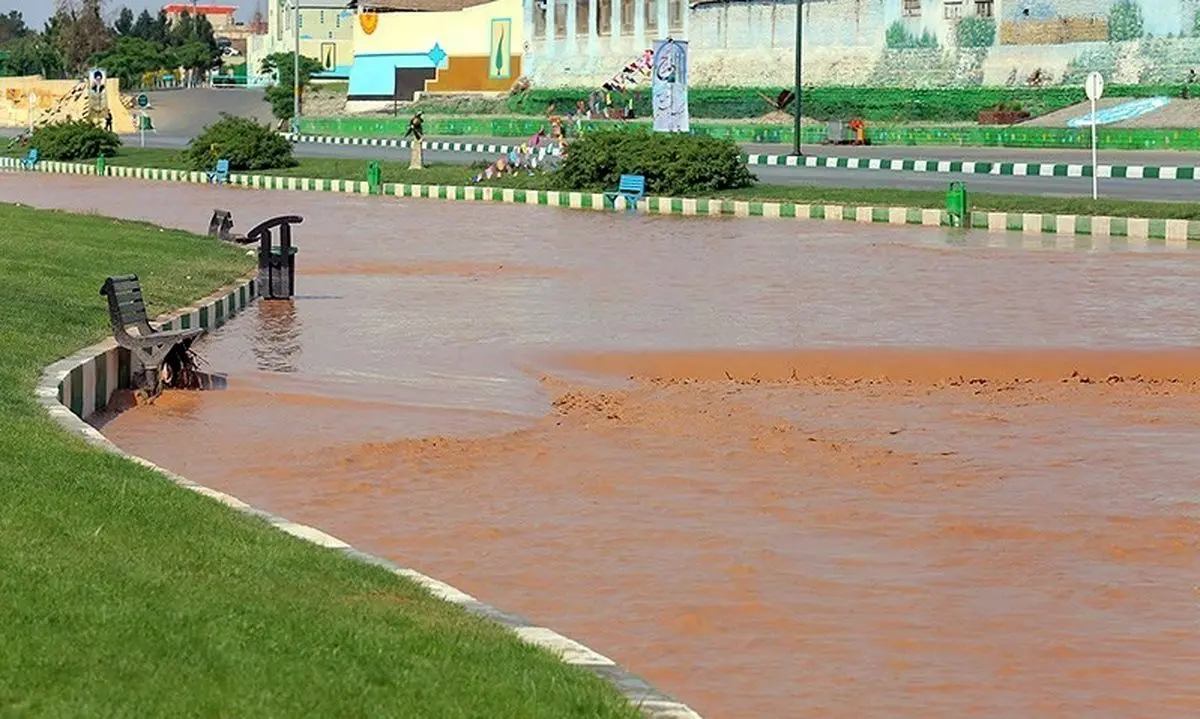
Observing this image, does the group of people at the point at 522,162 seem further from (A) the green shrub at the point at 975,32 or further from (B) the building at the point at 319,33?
(B) the building at the point at 319,33

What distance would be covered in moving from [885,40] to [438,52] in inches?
1179

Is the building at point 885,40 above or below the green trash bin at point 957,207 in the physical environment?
above

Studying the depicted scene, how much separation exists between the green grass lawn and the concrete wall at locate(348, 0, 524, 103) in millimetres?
35766

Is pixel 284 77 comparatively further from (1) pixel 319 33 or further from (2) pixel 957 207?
(2) pixel 957 207

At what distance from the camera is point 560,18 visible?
8300 centimetres

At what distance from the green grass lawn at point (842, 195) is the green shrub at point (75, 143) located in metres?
11.5

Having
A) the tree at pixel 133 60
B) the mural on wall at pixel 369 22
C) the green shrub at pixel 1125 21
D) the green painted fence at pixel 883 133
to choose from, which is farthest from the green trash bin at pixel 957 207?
the tree at pixel 133 60

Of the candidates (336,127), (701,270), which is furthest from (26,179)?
(701,270)

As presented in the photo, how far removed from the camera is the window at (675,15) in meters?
75.6

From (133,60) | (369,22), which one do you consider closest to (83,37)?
(133,60)

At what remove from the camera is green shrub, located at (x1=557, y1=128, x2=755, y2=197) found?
38.0 m

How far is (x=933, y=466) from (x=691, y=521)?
6.51 ft

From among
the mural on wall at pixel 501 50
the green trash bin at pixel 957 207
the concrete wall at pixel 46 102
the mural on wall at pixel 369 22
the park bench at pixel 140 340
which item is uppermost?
the mural on wall at pixel 369 22

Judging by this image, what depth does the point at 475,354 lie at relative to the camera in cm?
1666
